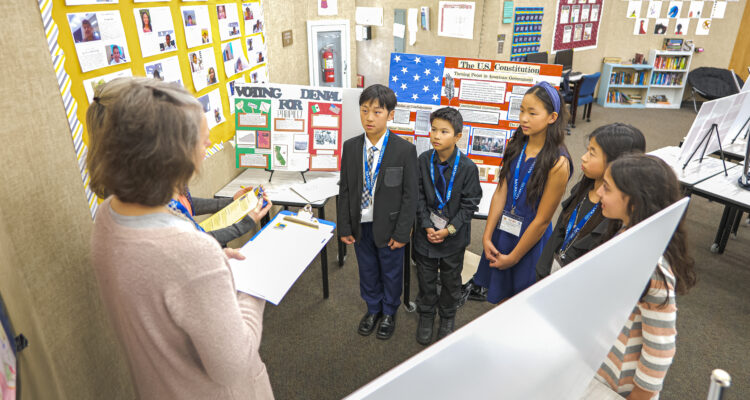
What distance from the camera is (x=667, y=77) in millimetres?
8078

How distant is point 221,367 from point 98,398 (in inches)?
52.7

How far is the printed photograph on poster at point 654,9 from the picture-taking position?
25.6 feet

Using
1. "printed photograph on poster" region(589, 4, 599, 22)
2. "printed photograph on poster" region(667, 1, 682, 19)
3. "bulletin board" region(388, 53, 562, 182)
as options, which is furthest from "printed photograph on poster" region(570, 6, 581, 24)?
"bulletin board" region(388, 53, 562, 182)

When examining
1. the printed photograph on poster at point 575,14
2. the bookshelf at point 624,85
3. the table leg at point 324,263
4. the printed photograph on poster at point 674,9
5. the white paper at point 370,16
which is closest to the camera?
the table leg at point 324,263

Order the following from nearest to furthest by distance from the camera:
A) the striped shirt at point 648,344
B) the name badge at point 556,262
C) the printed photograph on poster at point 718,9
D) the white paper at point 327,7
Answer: the striped shirt at point 648,344 < the name badge at point 556,262 < the white paper at point 327,7 < the printed photograph on poster at point 718,9

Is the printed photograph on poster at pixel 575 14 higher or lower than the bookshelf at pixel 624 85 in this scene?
higher

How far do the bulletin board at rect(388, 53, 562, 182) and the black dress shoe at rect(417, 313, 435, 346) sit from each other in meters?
1.09

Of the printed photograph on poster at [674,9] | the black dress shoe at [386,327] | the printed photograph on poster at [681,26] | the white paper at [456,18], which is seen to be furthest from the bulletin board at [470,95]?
the printed photograph on poster at [681,26]

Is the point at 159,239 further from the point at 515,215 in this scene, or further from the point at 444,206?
the point at 515,215

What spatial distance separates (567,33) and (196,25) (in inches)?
265

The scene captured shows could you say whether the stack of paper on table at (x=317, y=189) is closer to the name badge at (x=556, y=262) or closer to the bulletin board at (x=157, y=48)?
the bulletin board at (x=157, y=48)

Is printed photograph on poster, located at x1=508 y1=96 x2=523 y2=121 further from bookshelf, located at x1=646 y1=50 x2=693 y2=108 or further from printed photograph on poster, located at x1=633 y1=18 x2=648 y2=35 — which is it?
printed photograph on poster, located at x1=633 y1=18 x2=648 y2=35

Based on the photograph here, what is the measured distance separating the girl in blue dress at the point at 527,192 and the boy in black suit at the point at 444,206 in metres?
0.17

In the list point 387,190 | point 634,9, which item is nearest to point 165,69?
point 387,190
